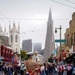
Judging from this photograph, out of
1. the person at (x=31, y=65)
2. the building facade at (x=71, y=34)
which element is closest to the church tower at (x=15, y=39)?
the building facade at (x=71, y=34)

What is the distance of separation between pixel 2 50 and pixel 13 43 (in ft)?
314

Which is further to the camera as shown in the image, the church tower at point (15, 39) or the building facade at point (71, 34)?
the church tower at point (15, 39)

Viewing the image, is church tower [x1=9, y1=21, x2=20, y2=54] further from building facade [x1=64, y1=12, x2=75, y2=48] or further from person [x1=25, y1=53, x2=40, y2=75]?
person [x1=25, y1=53, x2=40, y2=75]

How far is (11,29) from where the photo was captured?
632ft

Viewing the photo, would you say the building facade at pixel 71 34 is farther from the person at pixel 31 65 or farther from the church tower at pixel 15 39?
the church tower at pixel 15 39

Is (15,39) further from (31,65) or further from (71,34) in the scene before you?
(31,65)

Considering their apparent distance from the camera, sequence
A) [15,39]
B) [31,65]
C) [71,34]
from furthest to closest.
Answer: [15,39] → [71,34] → [31,65]

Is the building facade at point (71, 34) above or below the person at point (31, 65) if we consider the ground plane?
above

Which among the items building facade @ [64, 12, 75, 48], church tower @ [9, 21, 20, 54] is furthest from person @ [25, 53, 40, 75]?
church tower @ [9, 21, 20, 54]

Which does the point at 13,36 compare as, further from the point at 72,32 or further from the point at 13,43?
the point at 72,32

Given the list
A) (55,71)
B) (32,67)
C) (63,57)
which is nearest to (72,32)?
(63,57)

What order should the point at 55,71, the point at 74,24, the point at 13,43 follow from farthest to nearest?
the point at 13,43 → the point at 74,24 → the point at 55,71

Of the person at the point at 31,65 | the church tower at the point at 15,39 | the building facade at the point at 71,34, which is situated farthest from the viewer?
the church tower at the point at 15,39

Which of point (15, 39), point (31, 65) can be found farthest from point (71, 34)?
point (15, 39)
